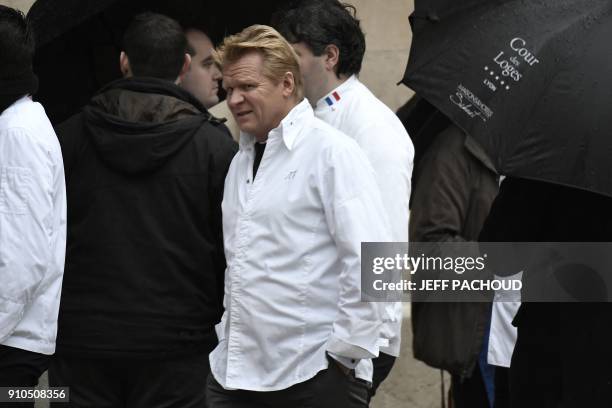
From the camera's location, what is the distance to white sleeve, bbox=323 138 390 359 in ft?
13.1

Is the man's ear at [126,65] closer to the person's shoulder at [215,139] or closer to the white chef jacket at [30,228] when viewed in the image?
the person's shoulder at [215,139]

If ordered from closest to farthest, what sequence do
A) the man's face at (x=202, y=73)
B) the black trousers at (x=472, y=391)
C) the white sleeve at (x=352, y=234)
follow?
the white sleeve at (x=352, y=234), the man's face at (x=202, y=73), the black trousers at (x=472, y=391)

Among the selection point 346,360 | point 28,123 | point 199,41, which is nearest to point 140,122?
point 28,123

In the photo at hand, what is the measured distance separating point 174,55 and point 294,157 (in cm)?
93

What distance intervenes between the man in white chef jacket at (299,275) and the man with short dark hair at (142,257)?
44cm

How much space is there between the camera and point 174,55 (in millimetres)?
4930

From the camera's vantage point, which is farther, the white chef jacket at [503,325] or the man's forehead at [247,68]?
the white chef jacket at [503,325]

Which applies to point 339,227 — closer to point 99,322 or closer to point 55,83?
point 99,322

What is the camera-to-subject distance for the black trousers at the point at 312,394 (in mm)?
4082

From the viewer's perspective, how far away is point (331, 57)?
5.12m

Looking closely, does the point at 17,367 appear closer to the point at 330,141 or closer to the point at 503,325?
the point at 330,141

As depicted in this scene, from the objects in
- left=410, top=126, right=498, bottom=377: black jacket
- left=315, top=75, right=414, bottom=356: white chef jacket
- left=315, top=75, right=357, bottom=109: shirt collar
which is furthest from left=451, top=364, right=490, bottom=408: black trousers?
left=315, top=75, right=357, bottom=109: shirt collar

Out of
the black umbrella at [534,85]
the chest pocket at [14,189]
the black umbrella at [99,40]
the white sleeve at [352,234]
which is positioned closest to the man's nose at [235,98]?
the white sleeve at [352,234]

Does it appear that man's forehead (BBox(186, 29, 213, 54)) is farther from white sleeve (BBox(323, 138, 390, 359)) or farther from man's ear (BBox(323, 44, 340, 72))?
white sleeve (BBox(323, 138, 390, 359))
